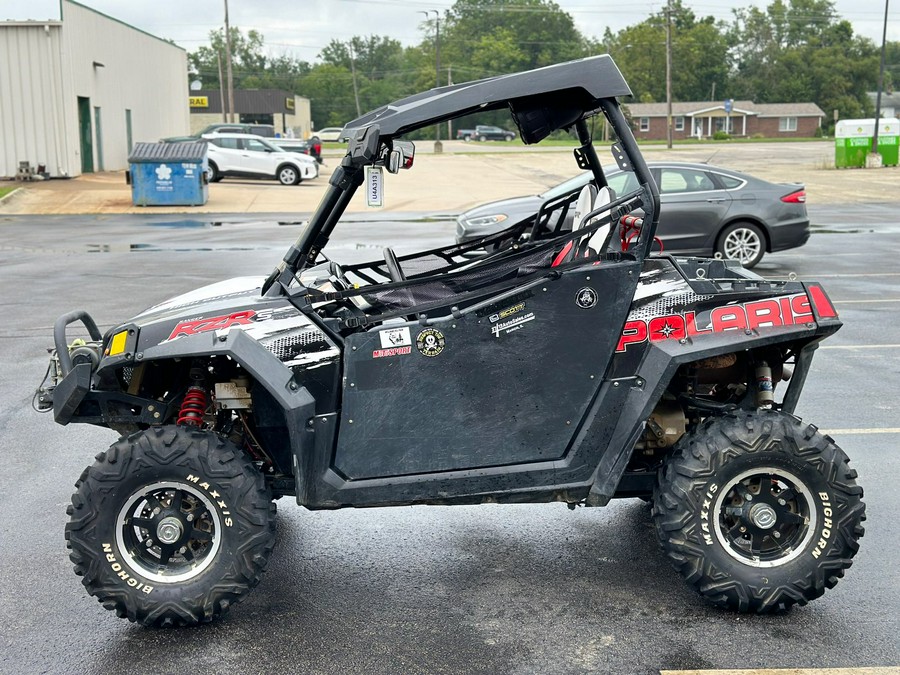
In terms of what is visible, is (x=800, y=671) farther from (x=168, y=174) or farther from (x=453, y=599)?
(x=168, y=174)

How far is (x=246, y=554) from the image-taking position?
4059 millimetres

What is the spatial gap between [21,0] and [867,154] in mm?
30932

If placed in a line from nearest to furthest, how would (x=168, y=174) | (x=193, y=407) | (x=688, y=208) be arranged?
(x=193, y=407)
(x=688, y=208)
(x=168, y=174)

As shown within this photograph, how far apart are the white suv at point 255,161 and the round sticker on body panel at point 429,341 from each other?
31.1 m

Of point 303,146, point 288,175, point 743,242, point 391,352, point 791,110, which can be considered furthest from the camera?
point 791,110

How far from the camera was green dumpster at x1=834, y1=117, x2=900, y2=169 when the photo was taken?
3950 centimetres

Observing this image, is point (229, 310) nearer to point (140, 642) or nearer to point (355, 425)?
point (355, 425)

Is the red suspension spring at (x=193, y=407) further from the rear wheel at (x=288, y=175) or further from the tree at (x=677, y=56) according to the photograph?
the tree at (x=677, y=56)

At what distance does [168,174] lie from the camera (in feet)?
87.6

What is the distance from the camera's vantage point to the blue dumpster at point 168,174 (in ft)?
86.5

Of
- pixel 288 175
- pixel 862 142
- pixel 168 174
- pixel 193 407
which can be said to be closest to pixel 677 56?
pixel 862 142

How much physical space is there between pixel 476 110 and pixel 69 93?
31580 millimetres

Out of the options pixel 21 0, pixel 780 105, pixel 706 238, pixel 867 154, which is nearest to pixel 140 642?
pixel 706 238

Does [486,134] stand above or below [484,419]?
above
